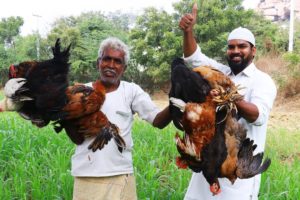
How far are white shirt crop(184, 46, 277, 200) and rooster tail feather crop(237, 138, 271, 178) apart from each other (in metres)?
0.14

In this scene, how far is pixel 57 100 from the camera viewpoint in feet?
7.68

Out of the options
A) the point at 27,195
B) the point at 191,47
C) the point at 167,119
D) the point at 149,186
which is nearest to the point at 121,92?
the point at 167,119

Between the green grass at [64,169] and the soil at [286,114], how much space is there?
372 cm

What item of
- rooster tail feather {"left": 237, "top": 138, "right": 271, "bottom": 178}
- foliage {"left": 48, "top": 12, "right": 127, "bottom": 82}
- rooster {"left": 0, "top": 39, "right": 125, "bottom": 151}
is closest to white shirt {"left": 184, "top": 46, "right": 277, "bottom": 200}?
rooster tail feather {"left": 237, "top": 138, "right": 271, "bottom": 178}

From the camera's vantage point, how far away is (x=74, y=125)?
8.25ft

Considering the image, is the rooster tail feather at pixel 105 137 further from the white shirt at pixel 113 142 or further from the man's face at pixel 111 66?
the man's face at pixel 111 66

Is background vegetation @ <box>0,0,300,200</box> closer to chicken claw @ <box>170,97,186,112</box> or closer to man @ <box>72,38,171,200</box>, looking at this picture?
man @ <box>72,38,171,200</box>

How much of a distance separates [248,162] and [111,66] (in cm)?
106

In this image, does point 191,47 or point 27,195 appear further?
point 27,195

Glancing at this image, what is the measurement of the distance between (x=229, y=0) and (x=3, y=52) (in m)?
13.7

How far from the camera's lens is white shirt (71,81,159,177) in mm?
2570

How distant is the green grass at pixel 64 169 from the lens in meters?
3.88

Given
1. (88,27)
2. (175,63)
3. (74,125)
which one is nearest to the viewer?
(175,63)

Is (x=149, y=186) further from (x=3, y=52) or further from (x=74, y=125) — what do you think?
(x=3, y=52)
